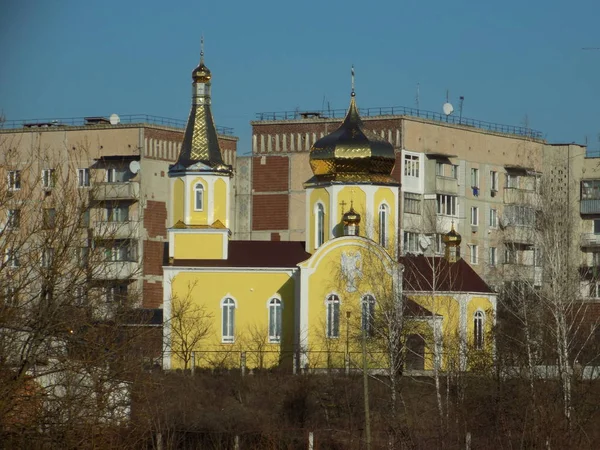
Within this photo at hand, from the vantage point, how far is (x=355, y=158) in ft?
142

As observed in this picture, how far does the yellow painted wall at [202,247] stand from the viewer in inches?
1688

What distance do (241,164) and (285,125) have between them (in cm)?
257

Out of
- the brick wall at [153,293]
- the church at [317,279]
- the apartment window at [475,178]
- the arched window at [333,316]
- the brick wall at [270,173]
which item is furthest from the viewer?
the apartment window at [475,178]

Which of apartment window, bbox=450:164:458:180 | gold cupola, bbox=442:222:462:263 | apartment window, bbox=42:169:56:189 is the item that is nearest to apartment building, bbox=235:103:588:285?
apartment window, bbox=450:164:458:180

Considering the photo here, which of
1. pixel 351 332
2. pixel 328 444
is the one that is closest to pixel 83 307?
pixel 328 444

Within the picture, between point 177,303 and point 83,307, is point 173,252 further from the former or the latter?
point 83,307

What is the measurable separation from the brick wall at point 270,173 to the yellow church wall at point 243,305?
18.7 m

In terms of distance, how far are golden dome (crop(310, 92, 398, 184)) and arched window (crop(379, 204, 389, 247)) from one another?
2.28ft

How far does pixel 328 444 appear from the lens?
30000 millimetres

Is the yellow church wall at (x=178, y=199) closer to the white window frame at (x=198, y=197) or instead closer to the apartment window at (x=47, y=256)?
the white window frame at (x=198, y=197)

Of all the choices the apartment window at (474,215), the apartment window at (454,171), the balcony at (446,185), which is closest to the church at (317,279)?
the balcony at (446,185)

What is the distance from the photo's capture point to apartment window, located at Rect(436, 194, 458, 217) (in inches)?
2368

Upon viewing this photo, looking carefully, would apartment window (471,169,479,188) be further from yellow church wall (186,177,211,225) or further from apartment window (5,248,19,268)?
apartment window (5,248,19,268)

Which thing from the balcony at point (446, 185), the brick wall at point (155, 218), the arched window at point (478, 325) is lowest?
the arched window at point (478, 325)
